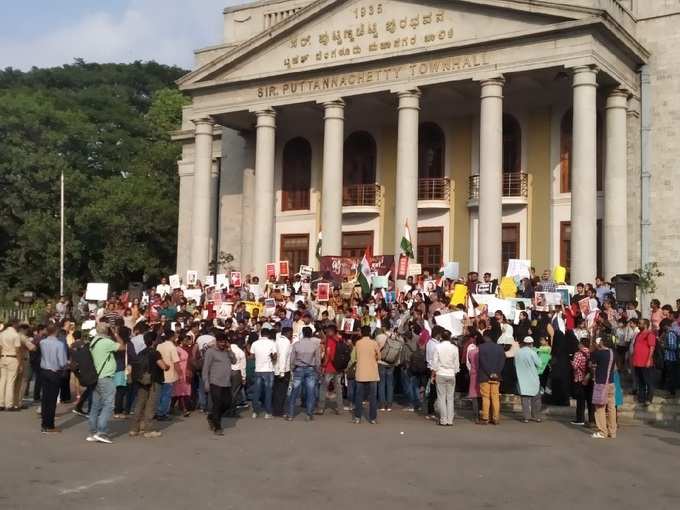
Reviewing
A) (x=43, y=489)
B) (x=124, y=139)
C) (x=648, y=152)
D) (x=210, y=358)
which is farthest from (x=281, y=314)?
(x=124, y=139)

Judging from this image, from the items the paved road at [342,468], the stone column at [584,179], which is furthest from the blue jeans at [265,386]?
the stone column at [584,179]

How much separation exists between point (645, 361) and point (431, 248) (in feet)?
49.9

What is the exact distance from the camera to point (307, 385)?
15.9m

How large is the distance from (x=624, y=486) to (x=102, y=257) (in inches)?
1378

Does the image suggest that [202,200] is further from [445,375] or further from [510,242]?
[445,375]

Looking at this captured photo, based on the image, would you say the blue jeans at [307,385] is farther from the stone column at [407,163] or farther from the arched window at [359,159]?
the arched window at [359,159]

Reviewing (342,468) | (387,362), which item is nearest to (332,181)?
(387,362)

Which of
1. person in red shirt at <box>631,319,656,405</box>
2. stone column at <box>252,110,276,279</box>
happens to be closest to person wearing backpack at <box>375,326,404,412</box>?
person in red shirt at <box>631,319,656,405</box>

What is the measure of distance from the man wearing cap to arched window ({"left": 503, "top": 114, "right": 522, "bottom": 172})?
48.3 ft

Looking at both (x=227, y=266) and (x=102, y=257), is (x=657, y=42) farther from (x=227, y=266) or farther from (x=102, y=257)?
(x=102, y=257)

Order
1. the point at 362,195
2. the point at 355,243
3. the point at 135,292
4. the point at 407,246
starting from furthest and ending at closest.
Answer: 1. the point at 355,243
2. the point at 362,195
3. the point at 135,292
4. the point at 407,246

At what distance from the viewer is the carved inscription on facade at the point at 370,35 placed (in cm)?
2711

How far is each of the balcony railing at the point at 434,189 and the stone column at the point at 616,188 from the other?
5.90 m

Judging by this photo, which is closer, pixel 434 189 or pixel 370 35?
pixel 370 35
